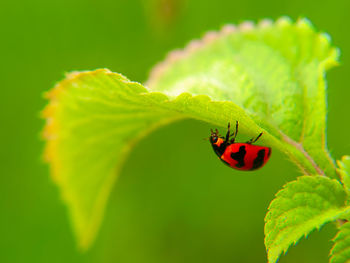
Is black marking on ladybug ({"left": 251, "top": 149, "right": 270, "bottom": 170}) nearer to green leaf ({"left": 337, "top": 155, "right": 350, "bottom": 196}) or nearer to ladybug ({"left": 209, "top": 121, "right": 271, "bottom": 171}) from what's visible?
ladybug ({"left": 209, "top": 121, "right": 271, "bottom": 171})

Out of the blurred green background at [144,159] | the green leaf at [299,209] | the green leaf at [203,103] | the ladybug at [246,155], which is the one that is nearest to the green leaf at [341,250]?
the green leaf at [299,209]

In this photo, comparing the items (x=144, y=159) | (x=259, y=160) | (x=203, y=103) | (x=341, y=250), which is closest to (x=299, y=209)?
(x=341, y=250)

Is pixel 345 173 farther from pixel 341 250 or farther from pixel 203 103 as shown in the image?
pixel 203 103

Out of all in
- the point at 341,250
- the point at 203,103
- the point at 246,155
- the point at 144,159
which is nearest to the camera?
the point at 341,250

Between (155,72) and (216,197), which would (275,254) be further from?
(216,197)

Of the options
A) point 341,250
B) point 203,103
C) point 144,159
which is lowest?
point 341,250

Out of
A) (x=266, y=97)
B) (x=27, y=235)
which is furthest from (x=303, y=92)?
(x=27, y=235)
